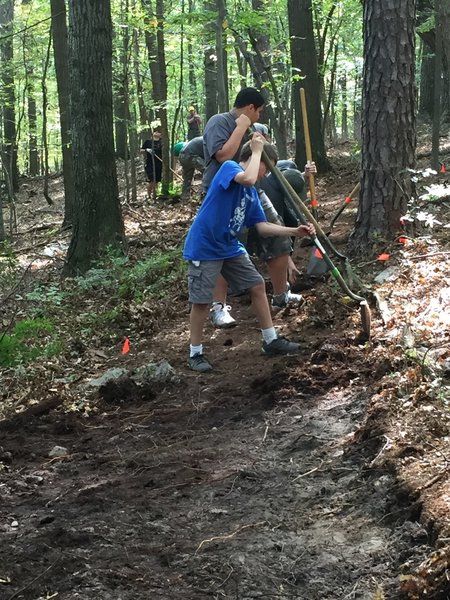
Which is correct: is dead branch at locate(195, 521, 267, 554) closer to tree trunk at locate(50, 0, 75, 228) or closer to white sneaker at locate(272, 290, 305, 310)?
white sneaker at locate(272, 290, 305, 310)

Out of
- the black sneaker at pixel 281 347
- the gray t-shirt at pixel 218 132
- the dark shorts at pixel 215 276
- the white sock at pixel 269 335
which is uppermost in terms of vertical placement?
the gray t-shirt at pixel 218 132

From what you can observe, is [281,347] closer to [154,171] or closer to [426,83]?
[154,171]

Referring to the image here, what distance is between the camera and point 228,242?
589 centimetres

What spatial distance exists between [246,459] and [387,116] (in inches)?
184

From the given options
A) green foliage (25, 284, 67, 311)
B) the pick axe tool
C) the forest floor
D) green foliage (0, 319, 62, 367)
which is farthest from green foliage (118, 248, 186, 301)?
the pick axe tool

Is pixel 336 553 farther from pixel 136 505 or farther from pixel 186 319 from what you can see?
pixel 186 319

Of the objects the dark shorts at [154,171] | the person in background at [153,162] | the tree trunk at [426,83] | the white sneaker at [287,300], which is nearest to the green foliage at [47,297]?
the white sneaker at [287,300]

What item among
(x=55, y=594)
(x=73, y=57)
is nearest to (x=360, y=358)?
(x=55, y=594)

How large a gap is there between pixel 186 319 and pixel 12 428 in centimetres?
282

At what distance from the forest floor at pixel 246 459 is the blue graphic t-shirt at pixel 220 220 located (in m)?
1.02

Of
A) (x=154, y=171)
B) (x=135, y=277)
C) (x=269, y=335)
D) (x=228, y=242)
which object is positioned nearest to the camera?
(x=228, y=242)

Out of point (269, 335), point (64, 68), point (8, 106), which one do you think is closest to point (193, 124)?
point (64, 68)

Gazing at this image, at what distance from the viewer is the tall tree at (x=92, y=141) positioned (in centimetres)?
977

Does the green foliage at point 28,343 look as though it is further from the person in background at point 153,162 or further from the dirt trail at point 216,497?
the person in background at point 153,162
